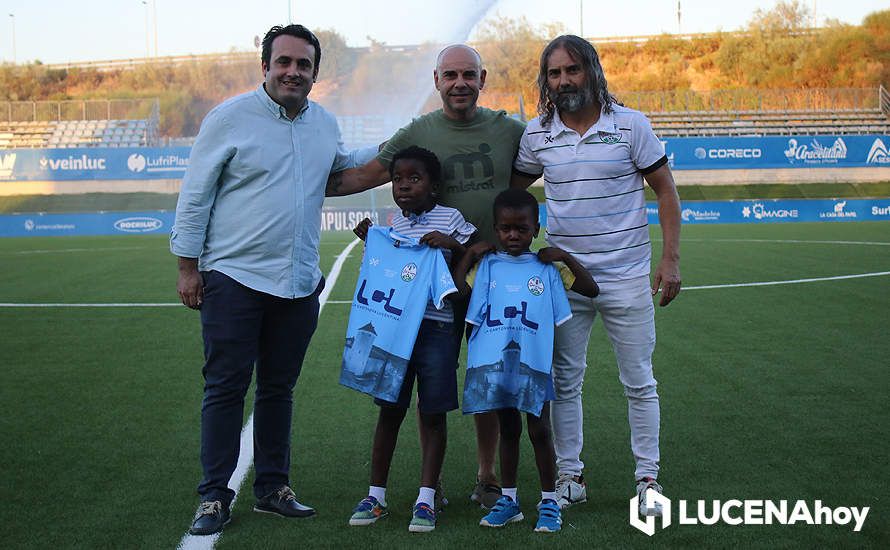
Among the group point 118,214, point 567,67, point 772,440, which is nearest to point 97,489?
point 567,67

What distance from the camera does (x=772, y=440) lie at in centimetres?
519

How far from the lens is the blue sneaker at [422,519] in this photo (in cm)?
393

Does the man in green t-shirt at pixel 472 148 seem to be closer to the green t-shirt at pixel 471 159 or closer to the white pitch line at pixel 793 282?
the green t-shirt at pixel 471 159

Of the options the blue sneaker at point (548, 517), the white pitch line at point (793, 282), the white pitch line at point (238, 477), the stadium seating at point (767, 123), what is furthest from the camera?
the stadium seating at point (767, 123)

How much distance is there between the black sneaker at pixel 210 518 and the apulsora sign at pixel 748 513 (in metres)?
1.65

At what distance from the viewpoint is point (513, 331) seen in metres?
4.04

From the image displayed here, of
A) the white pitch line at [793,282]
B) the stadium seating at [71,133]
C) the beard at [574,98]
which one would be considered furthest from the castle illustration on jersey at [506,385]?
the stadium seating at [71,133]

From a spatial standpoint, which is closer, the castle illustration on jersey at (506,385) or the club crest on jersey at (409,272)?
the castle illustration on jersey at (506,385)

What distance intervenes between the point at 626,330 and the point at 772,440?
54.8 inches

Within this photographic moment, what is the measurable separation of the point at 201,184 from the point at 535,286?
144 cm

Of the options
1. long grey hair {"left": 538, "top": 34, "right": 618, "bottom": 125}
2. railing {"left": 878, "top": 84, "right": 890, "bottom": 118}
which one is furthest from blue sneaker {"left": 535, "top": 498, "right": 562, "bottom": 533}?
railing {"left": 878, "top": 84, "right": 890, "bottom": 118}

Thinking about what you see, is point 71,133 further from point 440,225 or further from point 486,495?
point 486,495

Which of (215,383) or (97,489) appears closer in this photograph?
(215,383)

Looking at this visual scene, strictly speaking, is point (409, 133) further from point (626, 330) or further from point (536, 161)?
point (626, 330)
